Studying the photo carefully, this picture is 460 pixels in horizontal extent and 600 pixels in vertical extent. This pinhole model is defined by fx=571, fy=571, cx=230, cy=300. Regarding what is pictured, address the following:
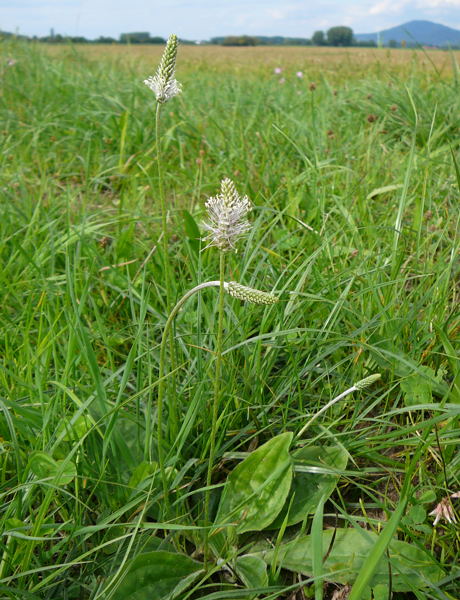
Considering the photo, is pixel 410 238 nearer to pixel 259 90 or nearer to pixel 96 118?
pixel 96 118

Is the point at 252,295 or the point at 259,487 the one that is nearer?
the point at 252,295

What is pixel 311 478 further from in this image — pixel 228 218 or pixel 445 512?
pixel 228 218

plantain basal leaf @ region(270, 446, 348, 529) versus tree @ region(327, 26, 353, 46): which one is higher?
tree @ region(327, 26, 353, 46)

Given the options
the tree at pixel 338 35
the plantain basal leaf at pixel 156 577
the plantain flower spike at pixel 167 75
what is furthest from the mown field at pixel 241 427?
the tree at pixel 338 35

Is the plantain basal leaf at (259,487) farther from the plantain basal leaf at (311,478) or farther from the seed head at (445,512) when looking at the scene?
the seed head at (445,512)

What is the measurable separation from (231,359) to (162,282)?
0.63 m

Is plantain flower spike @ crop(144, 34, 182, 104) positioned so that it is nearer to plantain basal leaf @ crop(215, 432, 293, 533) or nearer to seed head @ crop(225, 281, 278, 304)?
seed head @ crop(225, 281, 278, 304)

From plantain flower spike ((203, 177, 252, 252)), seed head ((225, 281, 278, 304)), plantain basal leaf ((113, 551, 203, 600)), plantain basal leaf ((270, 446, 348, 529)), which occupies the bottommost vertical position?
plantain basal leaf ((113, 551, 203, 600))

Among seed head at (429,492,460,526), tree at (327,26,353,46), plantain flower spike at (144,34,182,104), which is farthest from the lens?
tree at (327,26,353,46)

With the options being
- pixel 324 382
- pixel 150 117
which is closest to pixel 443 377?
pixel 324 382

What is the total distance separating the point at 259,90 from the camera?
192 inches

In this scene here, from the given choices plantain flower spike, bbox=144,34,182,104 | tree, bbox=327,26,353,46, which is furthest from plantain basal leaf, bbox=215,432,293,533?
tree, bbox=327,26,353,46

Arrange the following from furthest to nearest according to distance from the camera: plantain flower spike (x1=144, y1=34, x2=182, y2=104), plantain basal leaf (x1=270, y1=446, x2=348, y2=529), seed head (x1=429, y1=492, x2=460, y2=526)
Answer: plantain basal leaf (x1=270, y1=446, x2=348, y2=529) < seed head (x1=429, y1=492, x2=460, y2=526) < plantain flower spike (x1=144, y1=34, x2=182, y2=104)

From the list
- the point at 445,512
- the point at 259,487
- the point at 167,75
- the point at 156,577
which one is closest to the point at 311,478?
the point at 259,487
